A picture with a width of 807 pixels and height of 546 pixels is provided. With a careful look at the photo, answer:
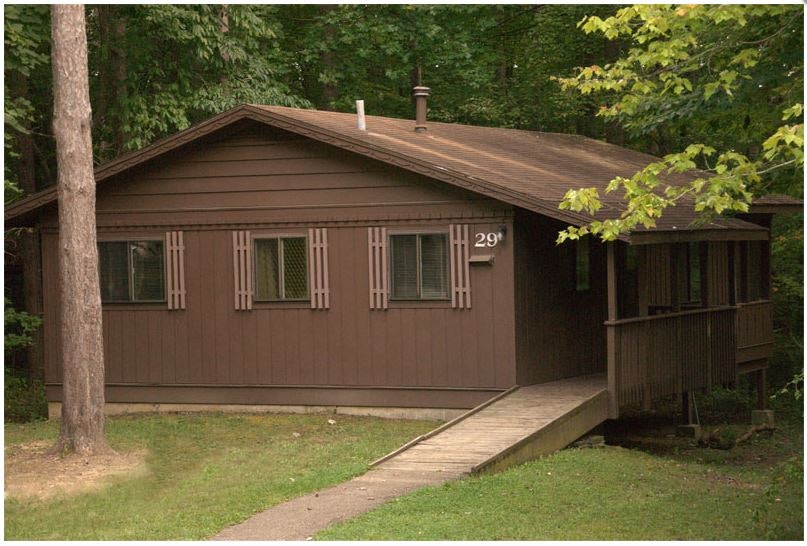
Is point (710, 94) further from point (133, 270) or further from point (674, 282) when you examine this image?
point (133, 270)

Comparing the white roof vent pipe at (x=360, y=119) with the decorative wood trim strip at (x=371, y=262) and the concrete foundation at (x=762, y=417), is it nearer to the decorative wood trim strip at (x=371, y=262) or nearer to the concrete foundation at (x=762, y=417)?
the decorative wood trim strip at (x=371, y=262)

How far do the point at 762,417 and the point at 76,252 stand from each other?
1156 cm

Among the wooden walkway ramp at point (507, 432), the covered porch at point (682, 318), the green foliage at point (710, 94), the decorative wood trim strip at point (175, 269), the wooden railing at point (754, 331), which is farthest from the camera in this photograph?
the wooden railing at point (754, 331)

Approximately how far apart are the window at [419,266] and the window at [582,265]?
243 cm

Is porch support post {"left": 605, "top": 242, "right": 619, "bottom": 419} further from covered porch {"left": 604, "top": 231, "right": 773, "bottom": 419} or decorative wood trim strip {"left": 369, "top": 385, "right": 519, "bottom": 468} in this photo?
decorative wood trim strip {"left": 369, "top": 385, "right": 519, "bottom": 468}

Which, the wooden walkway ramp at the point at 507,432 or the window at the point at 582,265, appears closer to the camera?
the wooden walkway ramp at the point at 507,432

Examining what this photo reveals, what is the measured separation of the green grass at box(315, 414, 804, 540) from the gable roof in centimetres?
315

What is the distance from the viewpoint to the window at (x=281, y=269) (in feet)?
55.5

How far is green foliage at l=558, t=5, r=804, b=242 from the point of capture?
436 inches

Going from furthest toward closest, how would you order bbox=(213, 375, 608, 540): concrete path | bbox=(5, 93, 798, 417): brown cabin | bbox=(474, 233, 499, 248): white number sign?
bbox=(5, 93, 798, 417): brown cabin, bbox=(474, 233, 499, 248): white number sign, bbox=(213, 375, 608, 540): concrete path

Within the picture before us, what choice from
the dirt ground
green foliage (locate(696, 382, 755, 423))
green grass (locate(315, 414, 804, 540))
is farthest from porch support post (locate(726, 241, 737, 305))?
the dirt ground

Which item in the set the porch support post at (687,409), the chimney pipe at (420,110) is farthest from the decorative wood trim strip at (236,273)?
the porch support post at (687,409)

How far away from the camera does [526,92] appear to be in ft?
93.2

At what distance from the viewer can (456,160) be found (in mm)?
16391
